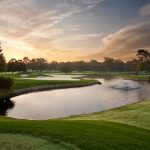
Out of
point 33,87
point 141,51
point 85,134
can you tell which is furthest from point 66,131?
point 141,51

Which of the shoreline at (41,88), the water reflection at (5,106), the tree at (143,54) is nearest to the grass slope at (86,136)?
the water reflection at (5,106)

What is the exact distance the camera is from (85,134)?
17.5 metres

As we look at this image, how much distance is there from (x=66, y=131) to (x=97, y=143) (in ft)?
8.44

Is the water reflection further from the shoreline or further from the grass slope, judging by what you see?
the grass slope

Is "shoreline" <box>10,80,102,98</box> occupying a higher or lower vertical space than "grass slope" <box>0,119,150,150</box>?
lower

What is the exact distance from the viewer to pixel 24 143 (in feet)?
49.1

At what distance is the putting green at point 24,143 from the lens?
47.1ft

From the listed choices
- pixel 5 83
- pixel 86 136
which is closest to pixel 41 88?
pixel 5 83

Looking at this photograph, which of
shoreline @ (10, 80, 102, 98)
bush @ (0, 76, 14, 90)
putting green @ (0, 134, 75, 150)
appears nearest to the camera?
putting green @ (0, 134, 75, 150)

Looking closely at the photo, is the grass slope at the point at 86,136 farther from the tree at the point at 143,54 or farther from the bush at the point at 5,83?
the tree at the point at 143,54

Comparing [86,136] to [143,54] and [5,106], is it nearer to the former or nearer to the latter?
[5,106]

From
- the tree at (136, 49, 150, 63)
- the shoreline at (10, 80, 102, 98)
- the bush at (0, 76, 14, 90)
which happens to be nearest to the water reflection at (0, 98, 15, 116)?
the bush at (0, 76, 14, 90)

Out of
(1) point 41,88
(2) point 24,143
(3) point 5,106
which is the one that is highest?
(2) point 24,143

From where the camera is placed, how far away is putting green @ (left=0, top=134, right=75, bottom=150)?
14.4 m
